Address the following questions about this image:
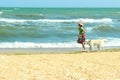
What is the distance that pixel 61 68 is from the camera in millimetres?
12969

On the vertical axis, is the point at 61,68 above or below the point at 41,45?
above

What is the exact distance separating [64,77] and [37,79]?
794 mm

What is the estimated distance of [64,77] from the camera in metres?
11.7

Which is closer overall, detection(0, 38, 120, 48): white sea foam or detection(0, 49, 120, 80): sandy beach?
detection(0, 49, 120, 80): sandy beach

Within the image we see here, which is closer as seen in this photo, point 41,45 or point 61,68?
point 61,68

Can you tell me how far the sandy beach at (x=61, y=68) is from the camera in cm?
1180

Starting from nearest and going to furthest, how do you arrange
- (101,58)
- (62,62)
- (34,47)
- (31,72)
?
(31,72), (62,62), (101,58), (34,47)

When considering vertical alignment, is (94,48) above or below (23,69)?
below

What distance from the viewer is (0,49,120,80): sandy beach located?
11805 millimetres

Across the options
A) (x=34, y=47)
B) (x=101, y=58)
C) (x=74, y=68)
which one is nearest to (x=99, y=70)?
(x=74, y=68)

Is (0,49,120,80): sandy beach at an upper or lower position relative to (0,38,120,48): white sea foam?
upper

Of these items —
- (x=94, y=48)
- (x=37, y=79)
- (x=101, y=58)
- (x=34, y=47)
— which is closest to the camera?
(x=37, y=79)

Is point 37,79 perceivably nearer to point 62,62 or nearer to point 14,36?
point 62,62

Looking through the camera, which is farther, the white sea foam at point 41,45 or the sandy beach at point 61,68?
the white sea foam at point 41,45
